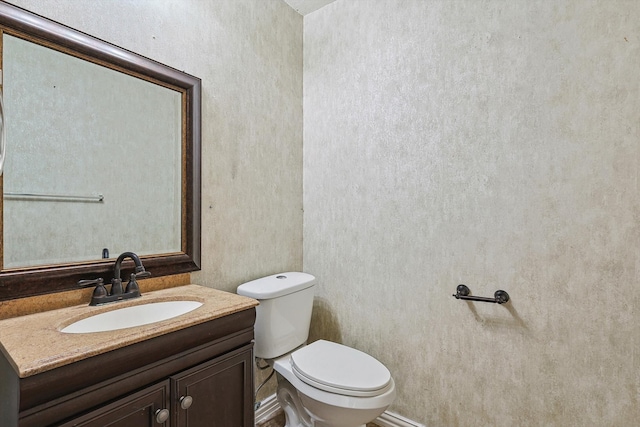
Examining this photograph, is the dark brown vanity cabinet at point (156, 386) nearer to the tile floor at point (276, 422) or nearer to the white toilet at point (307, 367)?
the white toilet at point (307, 367)

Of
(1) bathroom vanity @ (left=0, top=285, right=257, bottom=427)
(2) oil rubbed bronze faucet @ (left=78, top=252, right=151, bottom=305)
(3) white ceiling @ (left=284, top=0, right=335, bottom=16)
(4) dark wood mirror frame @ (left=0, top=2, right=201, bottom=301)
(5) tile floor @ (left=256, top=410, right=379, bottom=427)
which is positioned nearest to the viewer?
(1) bathroom vanity @ (left=0, top=285, right=257, bottom=427)

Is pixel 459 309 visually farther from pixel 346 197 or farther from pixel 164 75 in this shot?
pixel 164 75

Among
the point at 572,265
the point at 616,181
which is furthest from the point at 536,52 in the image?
the point at 572,265

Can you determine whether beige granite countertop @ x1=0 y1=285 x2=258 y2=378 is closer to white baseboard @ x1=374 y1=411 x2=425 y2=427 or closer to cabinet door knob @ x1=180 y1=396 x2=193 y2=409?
cabinet door knob @ x1=180 y1=396 x2=193 y2=409

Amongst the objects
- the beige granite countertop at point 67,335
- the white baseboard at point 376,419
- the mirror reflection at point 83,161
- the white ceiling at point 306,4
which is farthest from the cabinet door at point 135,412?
the white ceiling at point 306,4

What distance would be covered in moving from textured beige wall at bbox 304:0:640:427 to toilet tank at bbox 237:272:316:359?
30 centimetres

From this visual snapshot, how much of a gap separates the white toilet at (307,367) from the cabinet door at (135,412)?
24.5 inches

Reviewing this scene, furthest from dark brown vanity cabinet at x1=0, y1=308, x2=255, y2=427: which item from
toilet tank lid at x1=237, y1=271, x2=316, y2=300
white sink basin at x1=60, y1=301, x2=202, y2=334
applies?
toilet tank lid at x1=237, y1=271, x2=316, y2=300

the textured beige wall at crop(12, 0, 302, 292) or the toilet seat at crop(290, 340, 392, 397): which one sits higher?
the textured beige wall at crop(12, 0, 302, 292)

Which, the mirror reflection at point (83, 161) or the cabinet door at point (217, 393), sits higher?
the mirror reflection at point (83, 161)

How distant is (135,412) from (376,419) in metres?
1.36

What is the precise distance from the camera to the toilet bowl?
129 centimetres

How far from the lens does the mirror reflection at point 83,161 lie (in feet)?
3.41

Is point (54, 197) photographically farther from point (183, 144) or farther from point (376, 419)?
Result: point (376, 419)
